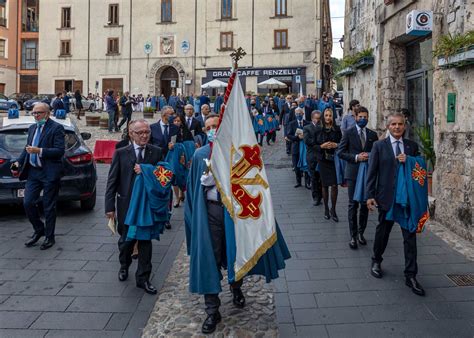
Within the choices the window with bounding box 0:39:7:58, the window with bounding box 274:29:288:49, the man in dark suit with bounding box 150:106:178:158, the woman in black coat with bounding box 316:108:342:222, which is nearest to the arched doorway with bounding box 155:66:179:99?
the window with bounding box 274:29:288:49

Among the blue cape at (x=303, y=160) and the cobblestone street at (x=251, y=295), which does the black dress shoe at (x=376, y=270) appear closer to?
the cobblestone street at (x=251, y=295)

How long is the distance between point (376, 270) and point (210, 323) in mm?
2234

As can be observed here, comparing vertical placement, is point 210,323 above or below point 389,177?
below

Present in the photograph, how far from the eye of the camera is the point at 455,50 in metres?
→ 7.12

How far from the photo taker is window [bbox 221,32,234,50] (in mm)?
39500

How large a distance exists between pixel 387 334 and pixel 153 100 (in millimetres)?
34724

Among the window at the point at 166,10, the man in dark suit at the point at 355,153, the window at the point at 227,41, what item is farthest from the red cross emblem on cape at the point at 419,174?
the window at the point at 166,10

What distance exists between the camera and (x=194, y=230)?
13.8ft

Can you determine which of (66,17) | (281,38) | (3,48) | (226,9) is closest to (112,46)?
(66,17)

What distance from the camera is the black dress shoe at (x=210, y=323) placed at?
4.08 m

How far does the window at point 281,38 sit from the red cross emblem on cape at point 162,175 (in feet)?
115

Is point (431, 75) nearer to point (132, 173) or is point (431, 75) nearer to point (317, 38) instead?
point (132, 173)

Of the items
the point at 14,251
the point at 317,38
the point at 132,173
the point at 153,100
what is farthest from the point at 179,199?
the point at 317,38

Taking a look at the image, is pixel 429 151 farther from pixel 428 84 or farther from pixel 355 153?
pixel 355 153
